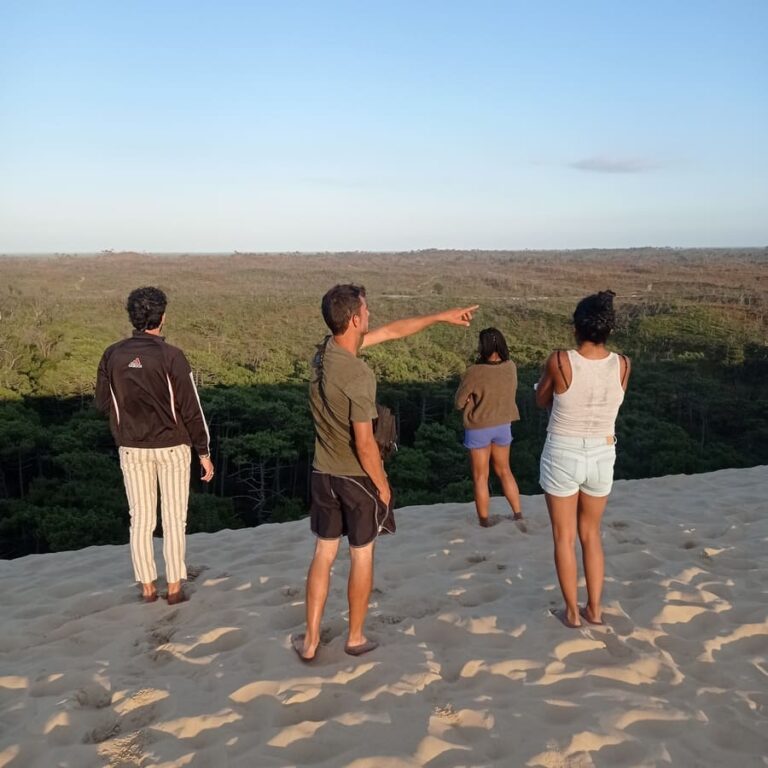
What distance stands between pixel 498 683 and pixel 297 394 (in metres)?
23.7

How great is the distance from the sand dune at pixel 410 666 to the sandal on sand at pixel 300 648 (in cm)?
3

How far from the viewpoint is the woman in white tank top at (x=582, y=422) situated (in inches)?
114

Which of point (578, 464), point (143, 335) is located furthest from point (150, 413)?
point (578, 464)

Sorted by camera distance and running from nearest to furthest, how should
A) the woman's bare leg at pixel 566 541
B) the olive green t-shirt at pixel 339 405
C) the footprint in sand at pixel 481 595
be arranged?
the olive green t-shirt at pixel 339 405
the woman's bare leg at pixel 566 541
the footprint in sand at pixel 481 595

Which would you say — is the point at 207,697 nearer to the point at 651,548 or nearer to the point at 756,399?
the point at 651,548

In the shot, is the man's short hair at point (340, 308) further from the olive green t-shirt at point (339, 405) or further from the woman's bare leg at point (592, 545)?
the woman's bare leg at point (592, 545)

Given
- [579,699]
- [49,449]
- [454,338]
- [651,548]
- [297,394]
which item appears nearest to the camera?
[579,699]

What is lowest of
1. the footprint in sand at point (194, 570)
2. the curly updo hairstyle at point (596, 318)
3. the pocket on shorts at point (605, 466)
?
the footprint in sand at point (194, 570)

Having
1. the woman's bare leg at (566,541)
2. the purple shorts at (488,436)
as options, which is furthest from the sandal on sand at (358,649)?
the purple shorts at (488,436)

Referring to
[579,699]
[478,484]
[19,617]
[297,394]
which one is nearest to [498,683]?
[579,699]

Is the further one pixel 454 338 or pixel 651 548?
pixel 454 338

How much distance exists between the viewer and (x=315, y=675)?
2789 millimetres

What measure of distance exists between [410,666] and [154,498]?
1.67 meters

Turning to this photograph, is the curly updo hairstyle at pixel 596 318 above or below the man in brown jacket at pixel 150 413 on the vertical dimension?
above
